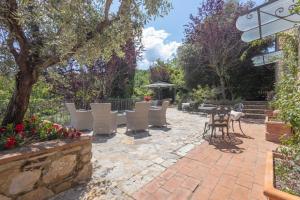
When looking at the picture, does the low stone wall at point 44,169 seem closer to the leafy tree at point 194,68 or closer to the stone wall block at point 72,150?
the stone wall block at point 72,150

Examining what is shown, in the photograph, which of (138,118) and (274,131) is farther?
(138,118)

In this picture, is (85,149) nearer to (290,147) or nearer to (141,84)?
(290,147)

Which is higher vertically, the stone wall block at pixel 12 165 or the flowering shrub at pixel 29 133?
the flowering shrub at pixel 29 133

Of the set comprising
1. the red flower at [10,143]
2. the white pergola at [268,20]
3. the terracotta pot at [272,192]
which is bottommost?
the terracotta pot at [272,192]

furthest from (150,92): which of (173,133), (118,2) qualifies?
(118,2)

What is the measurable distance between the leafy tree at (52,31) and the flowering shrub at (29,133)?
25 cm

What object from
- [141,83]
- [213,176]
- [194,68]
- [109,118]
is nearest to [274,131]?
[213,176]

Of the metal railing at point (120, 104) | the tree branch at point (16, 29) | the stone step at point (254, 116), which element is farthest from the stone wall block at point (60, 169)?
the stone step at point (254, 116)

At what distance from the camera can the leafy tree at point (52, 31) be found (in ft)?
9.56

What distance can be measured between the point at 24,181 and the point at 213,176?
2.67m

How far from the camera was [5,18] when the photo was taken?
8.98 ft

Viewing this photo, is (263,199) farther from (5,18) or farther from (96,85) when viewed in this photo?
(96,85)

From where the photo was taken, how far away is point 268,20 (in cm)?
405

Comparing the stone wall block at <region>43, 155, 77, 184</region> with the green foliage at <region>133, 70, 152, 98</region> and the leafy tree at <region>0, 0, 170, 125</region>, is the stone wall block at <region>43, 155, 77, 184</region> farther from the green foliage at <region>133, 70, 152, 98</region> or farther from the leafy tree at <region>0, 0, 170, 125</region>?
the green foliage at <region>133, 70, 152, 98</region>
